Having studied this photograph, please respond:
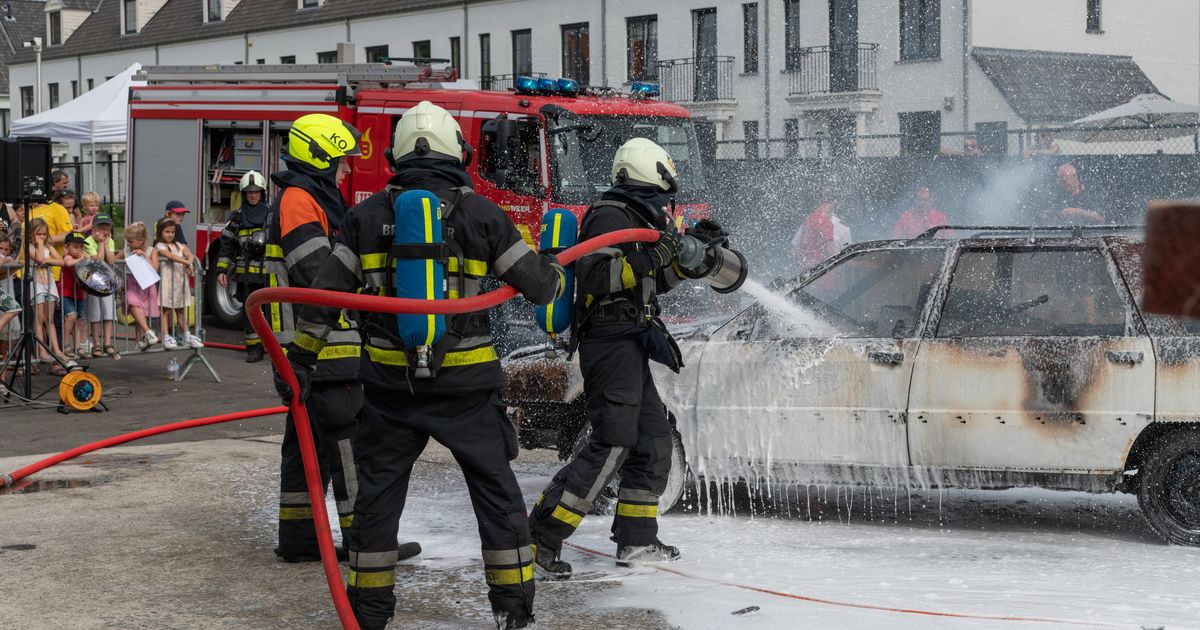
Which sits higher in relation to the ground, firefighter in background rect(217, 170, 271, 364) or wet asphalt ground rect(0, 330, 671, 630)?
firefighter in background rect(217, 170, 271, 364)

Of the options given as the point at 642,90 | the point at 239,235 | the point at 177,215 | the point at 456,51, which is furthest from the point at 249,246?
the point at 456,51

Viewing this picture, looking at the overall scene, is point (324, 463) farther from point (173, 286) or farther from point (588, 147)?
point (588, 147)

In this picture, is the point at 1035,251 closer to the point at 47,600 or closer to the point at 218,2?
the point at 47,600

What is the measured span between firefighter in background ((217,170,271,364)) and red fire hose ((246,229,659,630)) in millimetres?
1894

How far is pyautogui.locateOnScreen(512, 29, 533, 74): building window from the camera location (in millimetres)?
39500

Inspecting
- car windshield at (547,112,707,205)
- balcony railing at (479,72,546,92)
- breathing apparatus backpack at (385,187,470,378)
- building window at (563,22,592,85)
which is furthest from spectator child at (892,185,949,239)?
balcony railing at (479,72,546,92)

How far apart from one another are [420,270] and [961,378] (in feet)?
9.67

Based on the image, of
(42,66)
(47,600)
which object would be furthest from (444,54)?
(47,600)

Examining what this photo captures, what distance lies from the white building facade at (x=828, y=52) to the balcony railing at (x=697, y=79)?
4 centimetres

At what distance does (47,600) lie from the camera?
5727mm

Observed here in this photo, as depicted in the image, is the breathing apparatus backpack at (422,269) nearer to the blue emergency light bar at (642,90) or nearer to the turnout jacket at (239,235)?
the turnout jacket at (239,235)

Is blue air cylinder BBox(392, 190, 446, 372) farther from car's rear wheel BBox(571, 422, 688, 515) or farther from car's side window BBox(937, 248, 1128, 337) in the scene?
car's side window BBox(937, 248, 1128, 337)

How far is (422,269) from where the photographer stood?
16.3ft

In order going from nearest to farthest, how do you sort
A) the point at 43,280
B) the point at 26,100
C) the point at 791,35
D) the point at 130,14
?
the point at 43,280, the point at 791,35, the point at 130,14, the point at 26,100
